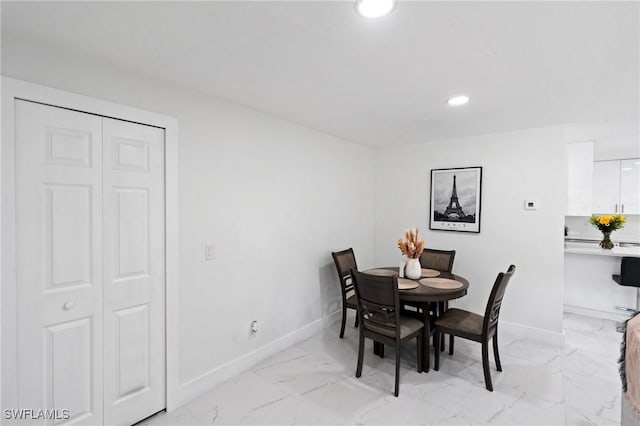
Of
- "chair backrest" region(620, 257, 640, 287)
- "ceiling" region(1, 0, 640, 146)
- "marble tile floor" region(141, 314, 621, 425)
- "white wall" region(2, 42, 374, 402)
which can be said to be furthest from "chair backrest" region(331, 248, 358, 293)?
"chair backrest" region(620, 257, 640, 287)

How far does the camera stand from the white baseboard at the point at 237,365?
2.27 metres

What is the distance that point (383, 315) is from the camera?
96.4 inches

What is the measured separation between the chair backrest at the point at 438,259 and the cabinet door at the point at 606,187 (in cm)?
321

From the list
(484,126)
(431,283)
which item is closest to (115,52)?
(431,283)

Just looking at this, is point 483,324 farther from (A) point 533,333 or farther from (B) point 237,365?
(B) point 237,365

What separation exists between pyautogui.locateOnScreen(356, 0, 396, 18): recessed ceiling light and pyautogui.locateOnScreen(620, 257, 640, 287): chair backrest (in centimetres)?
398

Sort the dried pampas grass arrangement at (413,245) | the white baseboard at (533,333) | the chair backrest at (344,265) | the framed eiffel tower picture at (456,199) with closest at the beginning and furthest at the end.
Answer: the dried pampas grass arrangement at (413,245) < the white baseboard at (533,333) < the chair backrest at (344,265) < the framed eiffel tower picture at (456,199)

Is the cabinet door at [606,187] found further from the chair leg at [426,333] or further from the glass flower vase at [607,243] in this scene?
the chair leg at [426,333]

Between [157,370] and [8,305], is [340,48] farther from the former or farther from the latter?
[157,370]

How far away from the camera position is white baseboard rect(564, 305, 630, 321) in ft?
12.4

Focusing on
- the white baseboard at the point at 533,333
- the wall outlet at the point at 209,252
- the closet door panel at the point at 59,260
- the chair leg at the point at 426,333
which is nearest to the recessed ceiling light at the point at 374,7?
the closet door panel at the point at 59,260

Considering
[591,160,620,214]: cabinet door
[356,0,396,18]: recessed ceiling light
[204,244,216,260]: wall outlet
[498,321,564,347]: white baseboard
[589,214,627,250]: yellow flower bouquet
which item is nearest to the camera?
[356,0,396,18]: recessed ceiling light

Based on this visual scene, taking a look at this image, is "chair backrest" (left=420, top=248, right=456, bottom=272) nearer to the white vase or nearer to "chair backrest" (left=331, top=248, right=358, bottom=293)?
the white vase

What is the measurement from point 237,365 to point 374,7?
269 cm
